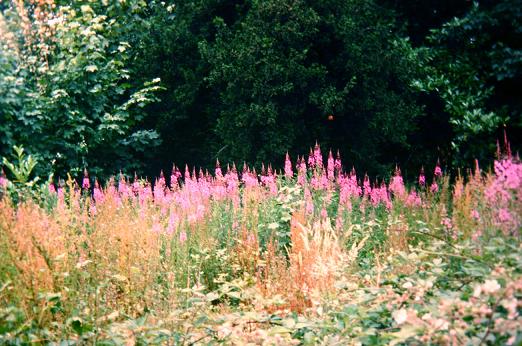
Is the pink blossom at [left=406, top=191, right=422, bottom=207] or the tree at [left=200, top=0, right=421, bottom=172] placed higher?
the tree at [left=200, top=0, right=421, bottom=172]

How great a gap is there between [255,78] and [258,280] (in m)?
6.44

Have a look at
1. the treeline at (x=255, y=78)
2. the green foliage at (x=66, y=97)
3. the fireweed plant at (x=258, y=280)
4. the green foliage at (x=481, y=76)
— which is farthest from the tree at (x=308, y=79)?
the fireweed plant at (x=258, y=280)

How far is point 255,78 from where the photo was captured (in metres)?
10.5

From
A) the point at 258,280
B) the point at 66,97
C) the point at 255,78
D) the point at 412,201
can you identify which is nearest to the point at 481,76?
the point at 255,78

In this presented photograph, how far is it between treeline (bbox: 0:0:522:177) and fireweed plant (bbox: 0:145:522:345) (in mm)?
4583

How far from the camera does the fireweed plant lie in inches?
100

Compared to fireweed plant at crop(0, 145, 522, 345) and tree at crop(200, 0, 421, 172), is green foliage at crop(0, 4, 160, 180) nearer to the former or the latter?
tree at crop(200, 0, 421, 172)

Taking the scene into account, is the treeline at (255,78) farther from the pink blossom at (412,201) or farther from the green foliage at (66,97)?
the pink blossom at (412,201)

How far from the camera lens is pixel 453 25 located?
1117 centimetres

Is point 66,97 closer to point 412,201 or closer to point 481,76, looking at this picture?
point 412,201

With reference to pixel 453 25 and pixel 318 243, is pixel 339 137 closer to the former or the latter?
pixel 453 25

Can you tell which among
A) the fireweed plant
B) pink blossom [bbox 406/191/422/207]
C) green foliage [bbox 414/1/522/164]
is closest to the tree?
green foliage [bbox 414/1/522/164]

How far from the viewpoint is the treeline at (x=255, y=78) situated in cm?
1020

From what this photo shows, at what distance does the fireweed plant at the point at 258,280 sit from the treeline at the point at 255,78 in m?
4.58
